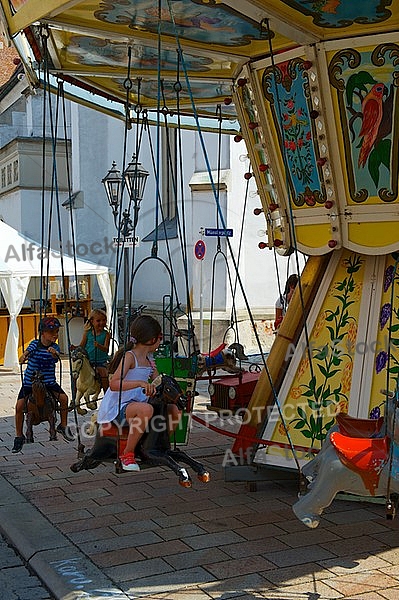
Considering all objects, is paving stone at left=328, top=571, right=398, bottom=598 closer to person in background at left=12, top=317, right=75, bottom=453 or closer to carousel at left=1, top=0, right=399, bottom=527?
carousel at left=1, top=0, right=399, bottom=527

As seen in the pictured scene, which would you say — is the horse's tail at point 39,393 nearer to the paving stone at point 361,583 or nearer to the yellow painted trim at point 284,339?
the yellow painted trim at point 284,339

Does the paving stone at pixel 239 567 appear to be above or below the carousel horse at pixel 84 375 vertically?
below

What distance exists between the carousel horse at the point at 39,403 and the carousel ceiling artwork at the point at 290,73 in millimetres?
2314

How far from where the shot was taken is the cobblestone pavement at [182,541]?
190 inches

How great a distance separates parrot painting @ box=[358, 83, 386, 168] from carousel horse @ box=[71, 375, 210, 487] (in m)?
2.36

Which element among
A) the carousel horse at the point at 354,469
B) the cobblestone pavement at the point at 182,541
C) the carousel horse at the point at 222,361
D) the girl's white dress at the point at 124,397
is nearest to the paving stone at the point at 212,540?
the cobblestone pavement at the point at 182,541

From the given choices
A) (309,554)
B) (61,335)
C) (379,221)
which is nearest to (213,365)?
(379,221)

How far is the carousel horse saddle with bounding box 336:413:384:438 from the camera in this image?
479 centimetres

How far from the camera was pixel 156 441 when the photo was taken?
5250 mm

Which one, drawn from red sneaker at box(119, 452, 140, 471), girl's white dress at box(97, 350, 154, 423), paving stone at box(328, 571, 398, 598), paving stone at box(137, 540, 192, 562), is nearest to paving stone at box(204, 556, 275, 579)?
paving stone at box(137, 540, 192, 562)

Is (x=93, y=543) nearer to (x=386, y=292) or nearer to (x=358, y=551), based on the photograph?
(x=358, y=551)

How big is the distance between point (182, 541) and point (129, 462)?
2.47 feet

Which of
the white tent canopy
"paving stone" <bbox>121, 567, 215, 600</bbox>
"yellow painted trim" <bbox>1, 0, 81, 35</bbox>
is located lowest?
"paving stone" <bbox>121, 567, 215, 600</bbox>

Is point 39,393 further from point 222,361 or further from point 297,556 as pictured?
point 297,556
